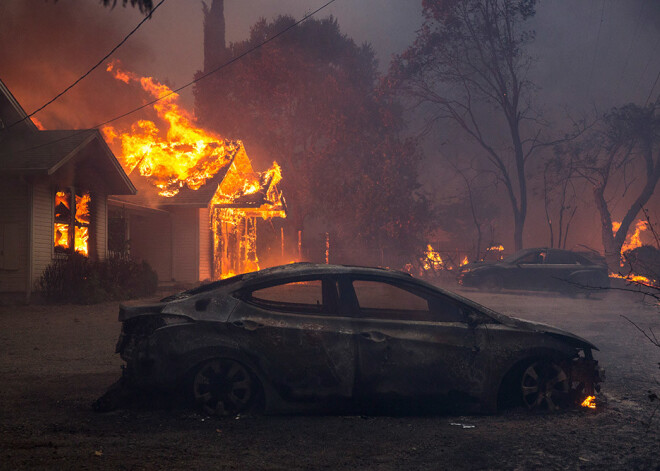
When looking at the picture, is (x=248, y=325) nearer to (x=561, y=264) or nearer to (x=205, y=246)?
(x=561, y=264)

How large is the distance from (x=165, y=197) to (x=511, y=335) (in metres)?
20.0

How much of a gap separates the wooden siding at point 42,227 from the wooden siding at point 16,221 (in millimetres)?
194

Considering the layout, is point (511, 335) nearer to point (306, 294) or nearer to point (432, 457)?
point (432, 457)

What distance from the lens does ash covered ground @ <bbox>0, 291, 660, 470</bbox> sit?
4.49 meters

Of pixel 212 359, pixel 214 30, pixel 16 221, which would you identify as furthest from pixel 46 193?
pixel 214 30

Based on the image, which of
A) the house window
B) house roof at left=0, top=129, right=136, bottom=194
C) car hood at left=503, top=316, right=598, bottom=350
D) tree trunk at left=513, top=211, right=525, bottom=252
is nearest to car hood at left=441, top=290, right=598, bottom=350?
car hood at left=503, top=316, right=598, bottom=350

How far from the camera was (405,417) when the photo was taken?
586 cm

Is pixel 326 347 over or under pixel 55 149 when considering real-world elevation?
under

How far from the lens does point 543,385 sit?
5969mm

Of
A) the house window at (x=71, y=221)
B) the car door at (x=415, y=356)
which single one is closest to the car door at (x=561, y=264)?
the house window at (x=71, y=221)

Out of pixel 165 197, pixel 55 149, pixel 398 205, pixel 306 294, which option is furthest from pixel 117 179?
pixel 398 205

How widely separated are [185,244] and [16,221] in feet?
29.8

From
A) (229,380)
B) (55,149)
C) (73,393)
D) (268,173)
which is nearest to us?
(229,380)

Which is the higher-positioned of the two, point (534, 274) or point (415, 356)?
point (534, 274)
